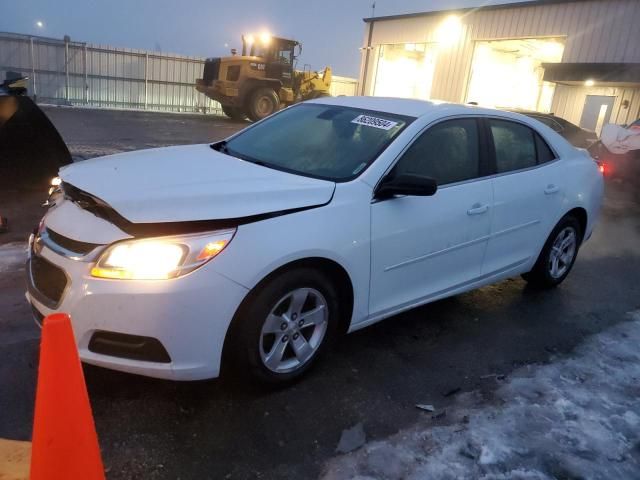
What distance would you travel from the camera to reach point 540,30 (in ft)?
60.3

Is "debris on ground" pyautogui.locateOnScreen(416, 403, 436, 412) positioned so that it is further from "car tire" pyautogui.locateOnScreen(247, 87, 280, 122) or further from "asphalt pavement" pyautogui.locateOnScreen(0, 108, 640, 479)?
"car tire" pyautogui.locateOnScreen(247, 87, 280, 122)

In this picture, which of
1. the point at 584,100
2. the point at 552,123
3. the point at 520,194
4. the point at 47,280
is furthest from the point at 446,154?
the point at 584,100

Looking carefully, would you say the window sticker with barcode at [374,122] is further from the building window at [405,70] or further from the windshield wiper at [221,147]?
the building window at [405,70]

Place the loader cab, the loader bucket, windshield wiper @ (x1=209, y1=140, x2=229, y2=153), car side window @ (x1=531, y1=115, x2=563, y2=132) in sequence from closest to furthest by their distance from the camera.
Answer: windshield wiper @ (x1=209, y1=140, x2=229, y2=153) < the loader bucket < car side window @ (x1=531, y1=115, x2=563, y2=132) < the loader cab

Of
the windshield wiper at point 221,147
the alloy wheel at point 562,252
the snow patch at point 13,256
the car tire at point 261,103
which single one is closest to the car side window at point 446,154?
the windshield wiper at point 221,147

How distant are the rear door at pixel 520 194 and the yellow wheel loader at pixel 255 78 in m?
15.3

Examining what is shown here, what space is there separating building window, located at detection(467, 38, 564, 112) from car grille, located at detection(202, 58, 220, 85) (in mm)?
9945

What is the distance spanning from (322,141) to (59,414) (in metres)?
2.28

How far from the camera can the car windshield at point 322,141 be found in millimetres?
3186

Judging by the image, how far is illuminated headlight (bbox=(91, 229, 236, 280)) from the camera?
2346 mm

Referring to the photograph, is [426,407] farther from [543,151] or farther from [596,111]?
[596,111]

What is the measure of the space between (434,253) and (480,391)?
0.86m

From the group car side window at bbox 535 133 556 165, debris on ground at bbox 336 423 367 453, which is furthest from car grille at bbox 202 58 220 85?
debris on ground at bbox 336 423 367 453

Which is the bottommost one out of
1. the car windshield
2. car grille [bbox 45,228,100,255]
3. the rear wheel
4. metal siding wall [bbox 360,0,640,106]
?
the rear wheel
